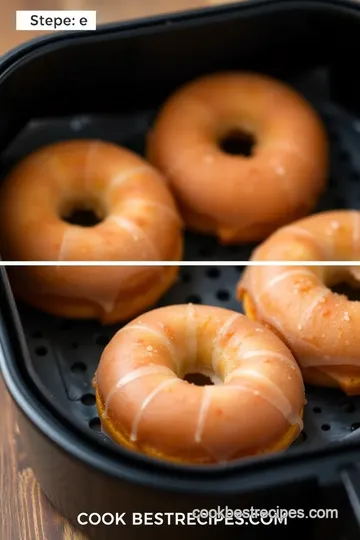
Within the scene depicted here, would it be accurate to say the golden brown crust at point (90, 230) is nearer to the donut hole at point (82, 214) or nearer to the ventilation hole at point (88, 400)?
the donut hole at point (82, 214)

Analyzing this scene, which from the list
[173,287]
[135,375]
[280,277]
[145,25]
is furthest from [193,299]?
[145,25]

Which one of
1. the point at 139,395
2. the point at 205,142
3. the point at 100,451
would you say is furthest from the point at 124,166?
the point at 100,451

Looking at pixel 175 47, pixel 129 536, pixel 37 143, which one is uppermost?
pixel 175 47

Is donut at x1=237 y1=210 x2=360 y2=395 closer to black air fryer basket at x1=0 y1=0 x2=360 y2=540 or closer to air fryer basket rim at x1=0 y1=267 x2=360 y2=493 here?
black air fryer basket at x1=0 y1=0 x2=360 y2=540

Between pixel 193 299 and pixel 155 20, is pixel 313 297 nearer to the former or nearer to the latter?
pixel 193 299

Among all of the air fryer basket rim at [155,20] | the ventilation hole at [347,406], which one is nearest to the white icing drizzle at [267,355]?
the ventilation hole at [347,406]

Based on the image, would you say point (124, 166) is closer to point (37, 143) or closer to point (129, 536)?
point (37, 143)
